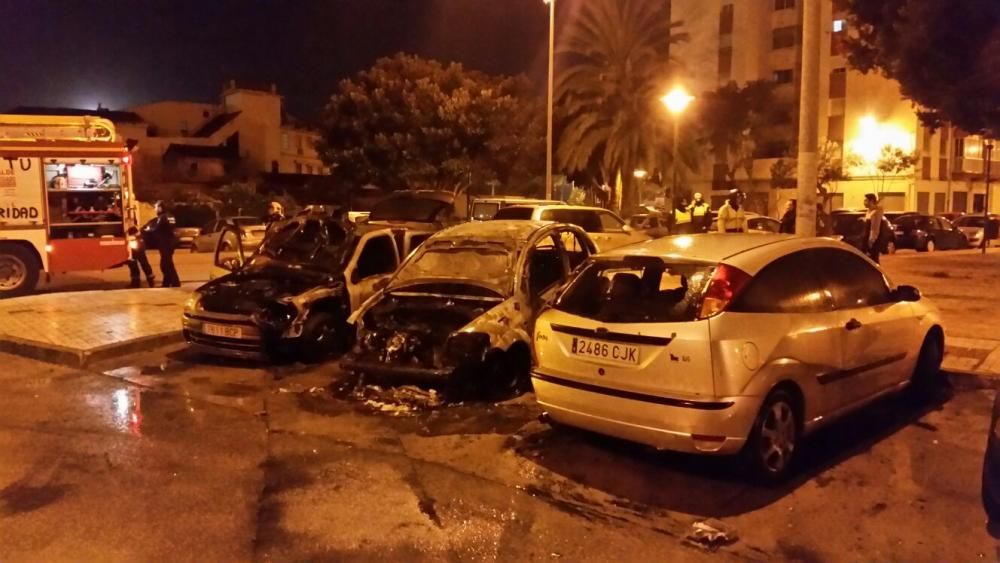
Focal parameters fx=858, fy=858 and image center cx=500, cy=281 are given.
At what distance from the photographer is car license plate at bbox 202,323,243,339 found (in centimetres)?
890

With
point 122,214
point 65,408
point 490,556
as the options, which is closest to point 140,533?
point 490,556

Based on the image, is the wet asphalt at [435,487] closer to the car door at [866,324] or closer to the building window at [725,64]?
the car door at [866,324]

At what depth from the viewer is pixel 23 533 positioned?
4707 mm

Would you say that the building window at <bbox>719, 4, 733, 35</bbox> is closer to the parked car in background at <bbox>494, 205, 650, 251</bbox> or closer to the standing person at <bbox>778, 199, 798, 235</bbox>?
the parked car in background at <bbox>494, 205, 650, 251</bbox>

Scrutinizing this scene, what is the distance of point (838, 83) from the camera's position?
5212 centimetres

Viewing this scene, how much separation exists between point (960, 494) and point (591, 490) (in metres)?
2.30

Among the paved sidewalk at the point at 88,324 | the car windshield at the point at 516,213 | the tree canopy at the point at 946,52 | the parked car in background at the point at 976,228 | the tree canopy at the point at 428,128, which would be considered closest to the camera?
the paved sidewalk at the point at 88,324

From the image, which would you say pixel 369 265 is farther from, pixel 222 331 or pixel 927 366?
pixel 927 366

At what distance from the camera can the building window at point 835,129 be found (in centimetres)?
5170

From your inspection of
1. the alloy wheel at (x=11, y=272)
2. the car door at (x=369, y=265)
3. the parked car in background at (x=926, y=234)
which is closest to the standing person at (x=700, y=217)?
Answer: the car door at (x=369, y=265)

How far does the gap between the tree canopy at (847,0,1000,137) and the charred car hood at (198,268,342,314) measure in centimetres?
1192

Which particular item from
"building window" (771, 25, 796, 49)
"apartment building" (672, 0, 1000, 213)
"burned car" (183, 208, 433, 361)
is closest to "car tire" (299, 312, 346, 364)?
"burned car" (183, 208, 433, 361)

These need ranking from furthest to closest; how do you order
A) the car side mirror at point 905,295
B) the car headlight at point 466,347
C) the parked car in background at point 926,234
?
1. the parked car in background at point 926,234
2. the car headlight at point 466,347
3. the car side mirror at point 905,295

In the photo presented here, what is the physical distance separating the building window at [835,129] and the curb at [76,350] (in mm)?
48585
